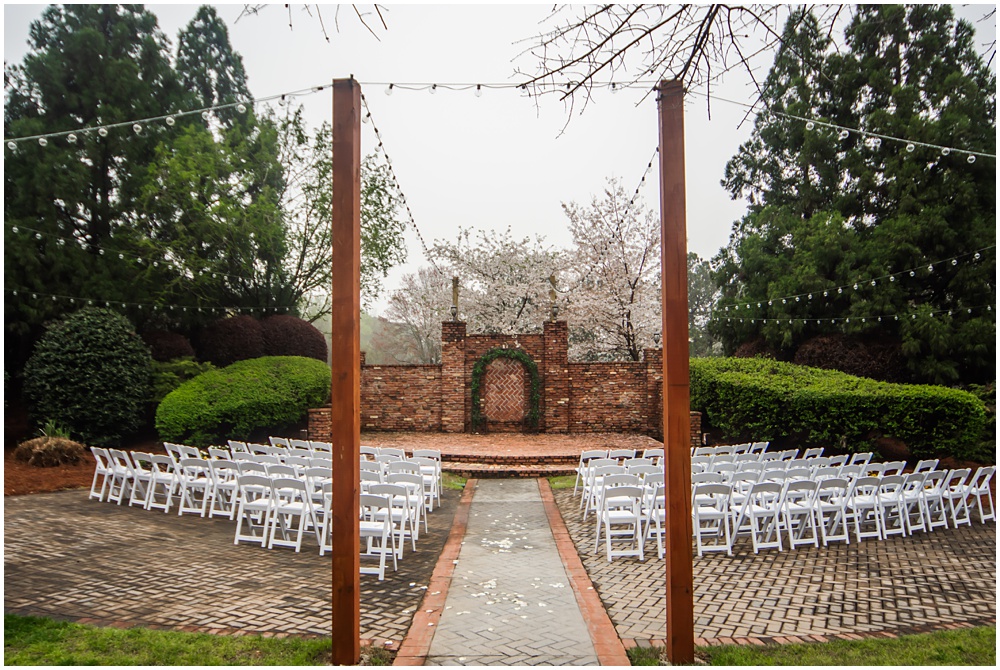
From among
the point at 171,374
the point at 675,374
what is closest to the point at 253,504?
the point at 675,374

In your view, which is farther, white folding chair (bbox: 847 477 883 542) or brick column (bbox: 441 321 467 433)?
brick column (bbox: 441 321 467 433)

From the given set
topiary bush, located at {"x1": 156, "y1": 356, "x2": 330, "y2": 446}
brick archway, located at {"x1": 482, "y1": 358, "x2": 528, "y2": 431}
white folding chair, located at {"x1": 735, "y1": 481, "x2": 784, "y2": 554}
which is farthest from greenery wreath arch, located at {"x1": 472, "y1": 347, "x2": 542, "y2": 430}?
white folding chair, located at {"x1": 735, "y1": 481, "x2": 784, "y2": 554}

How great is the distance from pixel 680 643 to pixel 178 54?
23073 mm

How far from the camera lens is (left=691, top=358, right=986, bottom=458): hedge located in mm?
11766

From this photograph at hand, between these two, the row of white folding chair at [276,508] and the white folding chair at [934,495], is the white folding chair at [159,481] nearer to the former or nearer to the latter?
the row of white folding chair at [276,508]

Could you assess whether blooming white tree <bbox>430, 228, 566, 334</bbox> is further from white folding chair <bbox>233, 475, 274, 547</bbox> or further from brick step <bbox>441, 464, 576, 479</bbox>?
white folding chair <bbox>233, 475, 274, 547</bbox>

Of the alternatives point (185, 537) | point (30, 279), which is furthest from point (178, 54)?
point (185, 537)

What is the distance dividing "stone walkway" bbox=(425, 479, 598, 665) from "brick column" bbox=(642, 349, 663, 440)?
10.2 m

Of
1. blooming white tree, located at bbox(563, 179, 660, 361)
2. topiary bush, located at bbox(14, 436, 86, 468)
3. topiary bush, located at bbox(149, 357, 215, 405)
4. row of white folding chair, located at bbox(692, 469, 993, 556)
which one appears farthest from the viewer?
blooming white tree, located at bbox(563, 179, 660, 361)

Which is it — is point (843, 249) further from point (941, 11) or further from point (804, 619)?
point (804, 619)

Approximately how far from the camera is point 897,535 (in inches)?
305

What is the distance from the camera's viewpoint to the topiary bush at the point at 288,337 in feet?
64.2

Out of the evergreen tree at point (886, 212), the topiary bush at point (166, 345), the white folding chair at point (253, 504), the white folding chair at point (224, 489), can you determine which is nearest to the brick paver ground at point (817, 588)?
the white folding chair at point (253, 504)

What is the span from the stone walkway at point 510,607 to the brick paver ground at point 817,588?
0.38 metres
